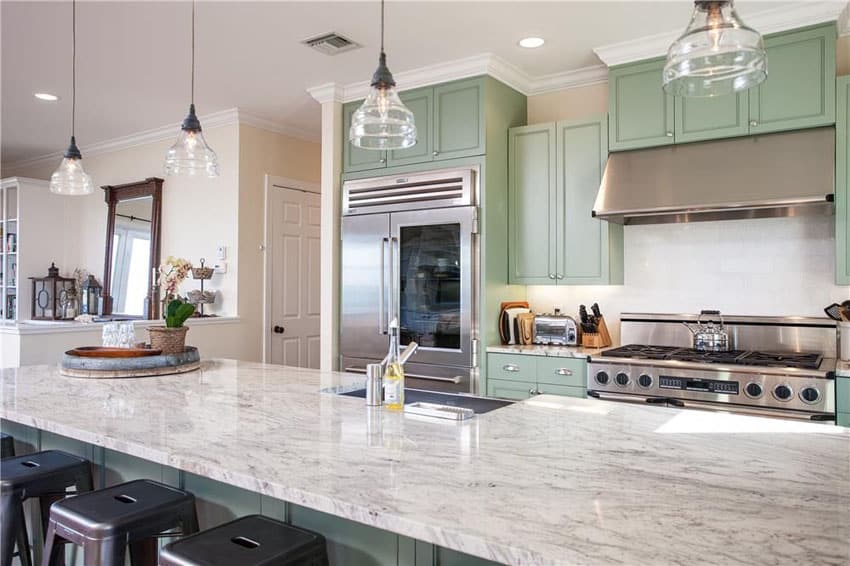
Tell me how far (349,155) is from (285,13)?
135cm

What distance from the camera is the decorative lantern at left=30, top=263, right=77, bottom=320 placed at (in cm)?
652

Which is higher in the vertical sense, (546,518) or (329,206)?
(329,206)

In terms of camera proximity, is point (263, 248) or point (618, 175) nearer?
point (618, 175)

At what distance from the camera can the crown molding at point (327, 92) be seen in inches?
173

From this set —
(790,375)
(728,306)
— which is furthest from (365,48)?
(790,375)

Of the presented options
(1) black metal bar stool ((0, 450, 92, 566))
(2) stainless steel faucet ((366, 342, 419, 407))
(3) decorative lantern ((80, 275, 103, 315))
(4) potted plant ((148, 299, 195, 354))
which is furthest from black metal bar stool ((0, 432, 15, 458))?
(3) decorative lantern ((80, 275, 103, 315))

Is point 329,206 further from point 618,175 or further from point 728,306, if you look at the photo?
Answer: point 728,306

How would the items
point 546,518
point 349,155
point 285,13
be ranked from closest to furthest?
point 546,518, point 285,13, point 349,155

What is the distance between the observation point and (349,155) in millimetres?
4477

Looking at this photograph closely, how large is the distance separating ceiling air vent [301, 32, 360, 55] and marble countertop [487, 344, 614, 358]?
1954 mm

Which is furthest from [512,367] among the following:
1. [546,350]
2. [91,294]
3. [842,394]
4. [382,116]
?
[91,294]

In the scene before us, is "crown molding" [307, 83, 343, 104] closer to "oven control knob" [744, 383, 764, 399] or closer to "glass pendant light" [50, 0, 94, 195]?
"glass pendant light" [50, 0, 94, 195]

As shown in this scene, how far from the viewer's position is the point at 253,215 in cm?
530

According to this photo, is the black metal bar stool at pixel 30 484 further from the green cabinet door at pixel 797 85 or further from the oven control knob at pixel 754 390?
the green cabinet door at pixel 797 85
